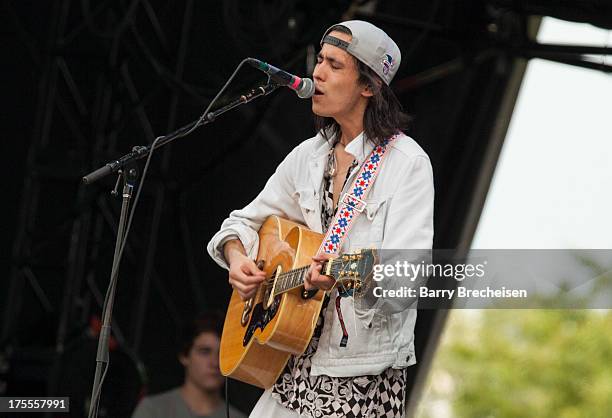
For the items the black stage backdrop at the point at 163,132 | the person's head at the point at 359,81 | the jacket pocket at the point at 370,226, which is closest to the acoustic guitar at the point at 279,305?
the jacket pocket at the point at 370,226

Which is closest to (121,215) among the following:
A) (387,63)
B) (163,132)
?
(387,63)

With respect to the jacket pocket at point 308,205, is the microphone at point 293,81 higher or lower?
higher

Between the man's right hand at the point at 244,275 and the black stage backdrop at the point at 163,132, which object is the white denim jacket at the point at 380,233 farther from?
the black stage backdrop at the point at 163,132

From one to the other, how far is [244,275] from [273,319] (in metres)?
0.27

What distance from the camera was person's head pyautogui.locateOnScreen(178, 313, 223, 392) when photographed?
519cm

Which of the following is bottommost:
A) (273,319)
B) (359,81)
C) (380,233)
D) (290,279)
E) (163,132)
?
(273,319)

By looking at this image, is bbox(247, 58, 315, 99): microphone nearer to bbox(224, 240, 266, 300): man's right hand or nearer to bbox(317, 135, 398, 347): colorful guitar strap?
bbox(317, 135, 398, 347): colorful guitar strap

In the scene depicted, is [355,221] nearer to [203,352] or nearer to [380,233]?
[380,233]

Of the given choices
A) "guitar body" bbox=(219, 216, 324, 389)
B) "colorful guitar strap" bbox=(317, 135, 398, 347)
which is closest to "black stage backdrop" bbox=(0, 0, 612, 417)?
"guitar body" bbox=(219, 216, 324, 389)

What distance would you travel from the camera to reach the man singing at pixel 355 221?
304 centimetres

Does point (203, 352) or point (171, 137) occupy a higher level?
point (171, 137)

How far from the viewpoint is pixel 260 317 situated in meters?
3.43

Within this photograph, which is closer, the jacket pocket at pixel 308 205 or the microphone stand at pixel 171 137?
the microphone stand at pixel 171 137

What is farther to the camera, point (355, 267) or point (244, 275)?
point (244, 275)
